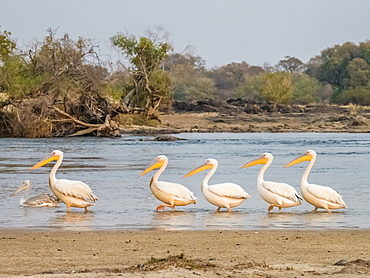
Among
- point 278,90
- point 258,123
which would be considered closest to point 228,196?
point 258,123

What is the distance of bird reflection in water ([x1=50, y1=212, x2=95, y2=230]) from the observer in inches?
361

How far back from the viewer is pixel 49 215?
10.4 metres

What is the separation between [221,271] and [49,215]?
5236 millimetres

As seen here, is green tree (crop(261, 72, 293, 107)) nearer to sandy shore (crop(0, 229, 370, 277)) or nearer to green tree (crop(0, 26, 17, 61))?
green tree (crop(0, 26, 17, 61))

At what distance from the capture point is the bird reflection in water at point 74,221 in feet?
30.1

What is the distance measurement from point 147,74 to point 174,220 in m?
33.4

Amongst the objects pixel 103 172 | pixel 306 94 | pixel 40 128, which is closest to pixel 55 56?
pixel 40 128

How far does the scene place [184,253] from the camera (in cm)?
690

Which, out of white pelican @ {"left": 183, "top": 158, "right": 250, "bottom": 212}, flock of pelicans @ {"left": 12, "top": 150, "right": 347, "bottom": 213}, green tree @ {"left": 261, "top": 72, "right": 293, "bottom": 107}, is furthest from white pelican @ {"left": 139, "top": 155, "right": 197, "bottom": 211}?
green tree @ {"left": 261, "top": 72, "right": 293, "bottom": 107}

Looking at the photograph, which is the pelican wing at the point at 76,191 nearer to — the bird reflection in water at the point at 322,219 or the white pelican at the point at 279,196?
the white pelican at the point at 279,196

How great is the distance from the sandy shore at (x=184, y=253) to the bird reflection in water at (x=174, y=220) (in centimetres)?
55

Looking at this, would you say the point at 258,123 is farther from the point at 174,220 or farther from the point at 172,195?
the point at 174,220

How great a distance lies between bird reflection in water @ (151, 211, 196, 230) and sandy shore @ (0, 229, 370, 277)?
55cm

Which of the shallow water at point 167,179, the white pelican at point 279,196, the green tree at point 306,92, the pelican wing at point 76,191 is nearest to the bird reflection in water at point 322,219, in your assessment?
the shallow water at point 167,179
